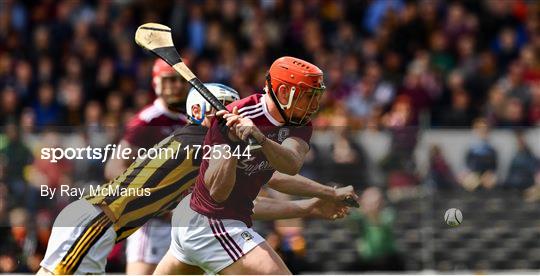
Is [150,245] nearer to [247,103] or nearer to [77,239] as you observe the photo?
[77,239]

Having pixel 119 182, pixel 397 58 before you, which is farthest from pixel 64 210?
pixel 397 58

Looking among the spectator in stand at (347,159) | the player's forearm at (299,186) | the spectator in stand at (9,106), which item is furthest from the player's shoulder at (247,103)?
the spectator in stand at (9,106)

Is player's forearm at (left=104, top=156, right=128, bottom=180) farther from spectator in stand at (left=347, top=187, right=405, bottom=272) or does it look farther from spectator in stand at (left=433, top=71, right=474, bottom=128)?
spectator in stand at (left=433, top=71, right=474, bottom=128)

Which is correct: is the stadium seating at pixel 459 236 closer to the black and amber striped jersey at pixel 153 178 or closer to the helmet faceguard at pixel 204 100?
the helmet faceguard at pixel 204 100

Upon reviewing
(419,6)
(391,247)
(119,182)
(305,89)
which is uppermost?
(419,6)

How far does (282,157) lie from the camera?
6.30 meters

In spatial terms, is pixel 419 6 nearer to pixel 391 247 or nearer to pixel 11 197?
pixel 391 247

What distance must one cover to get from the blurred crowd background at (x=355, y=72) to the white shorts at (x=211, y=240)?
8.85 feet

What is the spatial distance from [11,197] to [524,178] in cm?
418

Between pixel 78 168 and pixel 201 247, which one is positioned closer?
pixel 201 247

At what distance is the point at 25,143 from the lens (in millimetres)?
7871

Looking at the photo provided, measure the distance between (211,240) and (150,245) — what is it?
1492 mm

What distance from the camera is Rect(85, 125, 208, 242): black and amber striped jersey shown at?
21.7 ft

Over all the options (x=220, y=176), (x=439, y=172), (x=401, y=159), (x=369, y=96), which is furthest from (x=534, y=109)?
(x=220, y=176)
